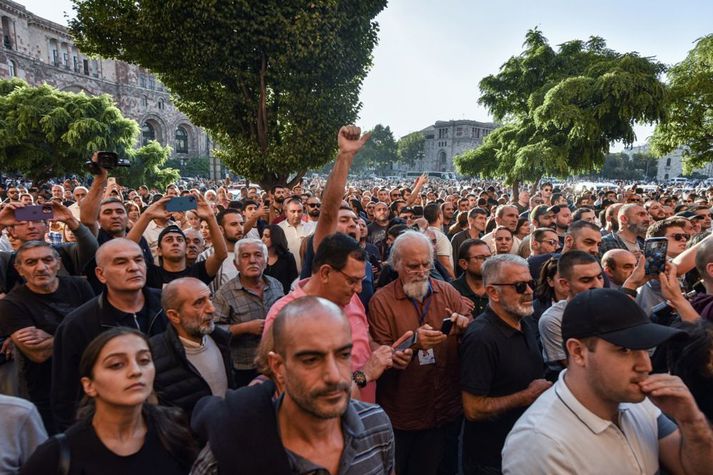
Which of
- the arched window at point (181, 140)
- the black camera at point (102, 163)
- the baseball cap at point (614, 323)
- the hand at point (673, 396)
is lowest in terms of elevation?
the hand at point (673, 396)

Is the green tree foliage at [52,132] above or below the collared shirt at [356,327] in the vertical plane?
above

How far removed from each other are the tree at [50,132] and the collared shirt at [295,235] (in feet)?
69.3

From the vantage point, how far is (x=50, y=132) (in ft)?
72.7

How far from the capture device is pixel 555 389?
1.85 metres

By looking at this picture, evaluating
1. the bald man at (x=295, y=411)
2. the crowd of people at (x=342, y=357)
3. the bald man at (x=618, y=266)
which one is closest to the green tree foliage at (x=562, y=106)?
the crowd of people at (x=342, y=357)

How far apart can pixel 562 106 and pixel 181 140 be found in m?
55.2

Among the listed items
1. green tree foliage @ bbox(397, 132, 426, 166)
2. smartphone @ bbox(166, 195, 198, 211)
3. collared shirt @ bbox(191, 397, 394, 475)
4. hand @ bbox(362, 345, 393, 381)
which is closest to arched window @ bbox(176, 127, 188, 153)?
green tree foliage @ bbox(397, 132, 426, 166)

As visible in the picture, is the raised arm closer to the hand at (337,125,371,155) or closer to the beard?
the hand at (337,125,371,155)

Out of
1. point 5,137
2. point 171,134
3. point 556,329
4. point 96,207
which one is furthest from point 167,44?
point 171,134

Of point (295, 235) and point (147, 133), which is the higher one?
point (147, 133)

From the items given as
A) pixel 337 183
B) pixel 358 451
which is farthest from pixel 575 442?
pixel 337 183

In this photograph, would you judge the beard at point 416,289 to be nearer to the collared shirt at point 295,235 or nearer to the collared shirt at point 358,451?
the collared shirt at point 358,451

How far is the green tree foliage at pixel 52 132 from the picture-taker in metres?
22.2

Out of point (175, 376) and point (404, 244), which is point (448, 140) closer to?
point (404, 244)
